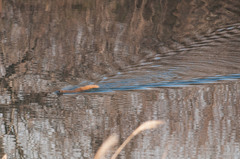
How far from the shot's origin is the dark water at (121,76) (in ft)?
8.39

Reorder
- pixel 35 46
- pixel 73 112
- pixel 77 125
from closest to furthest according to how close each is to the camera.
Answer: pixel 77 125 → pixel 73 112 → pixel 35 46

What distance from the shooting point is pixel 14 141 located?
2.60m

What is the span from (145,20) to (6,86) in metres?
2.62

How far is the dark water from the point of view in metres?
2.56

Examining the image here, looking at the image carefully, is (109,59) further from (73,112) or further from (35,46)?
(73,112)

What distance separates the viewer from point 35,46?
4.80m

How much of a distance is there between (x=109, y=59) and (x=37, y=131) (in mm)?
1707

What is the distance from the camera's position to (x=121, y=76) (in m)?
3.81

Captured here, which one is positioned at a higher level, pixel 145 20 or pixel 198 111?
pixel 145 20

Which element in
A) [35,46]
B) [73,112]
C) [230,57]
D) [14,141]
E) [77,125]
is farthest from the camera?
[35,46]

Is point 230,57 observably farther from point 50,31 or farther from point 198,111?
point 50,31

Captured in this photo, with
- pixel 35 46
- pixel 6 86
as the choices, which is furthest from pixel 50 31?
pixel 6 86

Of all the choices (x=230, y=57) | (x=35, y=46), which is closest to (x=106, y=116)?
(x=230, y=57)

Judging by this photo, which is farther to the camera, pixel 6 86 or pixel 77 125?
pixel 6 86
